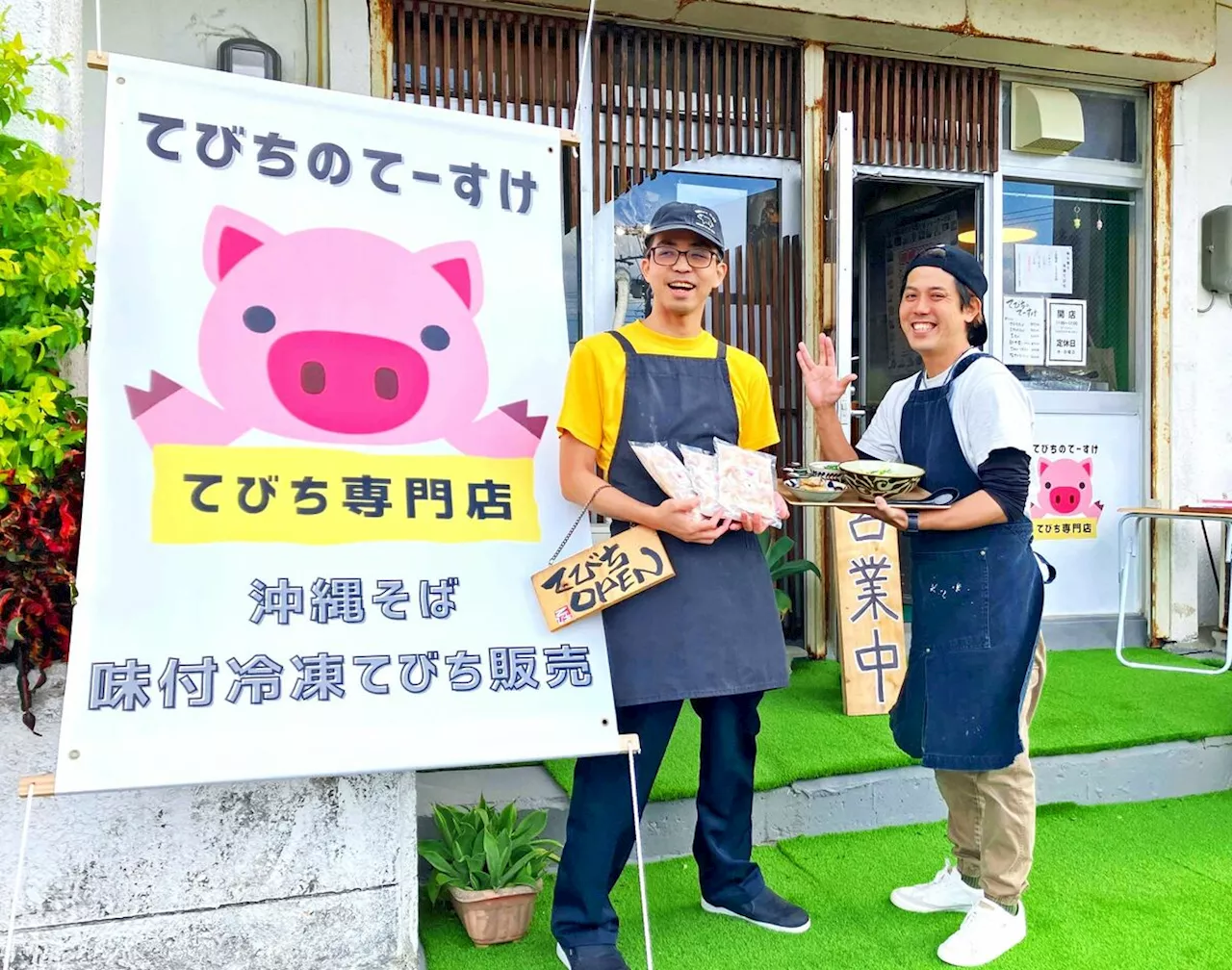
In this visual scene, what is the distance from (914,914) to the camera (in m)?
2.74

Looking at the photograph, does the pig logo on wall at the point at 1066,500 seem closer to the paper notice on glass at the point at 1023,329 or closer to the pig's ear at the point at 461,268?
the paper notice on glass at the point at 1023,329

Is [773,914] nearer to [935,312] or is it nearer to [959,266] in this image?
[935,312]

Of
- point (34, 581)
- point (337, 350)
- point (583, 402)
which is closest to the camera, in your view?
point (34, 581)

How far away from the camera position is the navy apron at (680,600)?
230cm

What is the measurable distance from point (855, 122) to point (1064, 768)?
10.7ft

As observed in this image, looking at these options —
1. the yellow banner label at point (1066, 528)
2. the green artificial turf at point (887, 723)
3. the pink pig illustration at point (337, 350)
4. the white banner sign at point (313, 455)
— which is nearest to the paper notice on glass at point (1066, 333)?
the yellow banner label at point (1066, 528)

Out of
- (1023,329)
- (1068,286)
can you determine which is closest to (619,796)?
(1023,329)

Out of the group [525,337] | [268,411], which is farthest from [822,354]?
[268,411]

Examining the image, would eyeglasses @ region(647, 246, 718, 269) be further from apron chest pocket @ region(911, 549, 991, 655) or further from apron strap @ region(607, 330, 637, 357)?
apron chest pocket @ region(911, 549, 991, 655)

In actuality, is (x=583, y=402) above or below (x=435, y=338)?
below

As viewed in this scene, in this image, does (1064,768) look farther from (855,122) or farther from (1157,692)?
(855,122)

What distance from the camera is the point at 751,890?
2.66 metres

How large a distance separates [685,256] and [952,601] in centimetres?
112

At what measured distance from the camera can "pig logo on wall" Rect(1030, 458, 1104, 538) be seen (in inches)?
208
